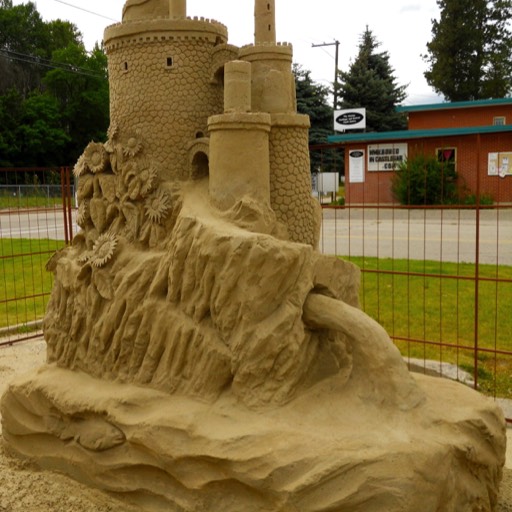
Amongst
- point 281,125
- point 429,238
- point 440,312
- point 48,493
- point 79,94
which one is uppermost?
point 79,94

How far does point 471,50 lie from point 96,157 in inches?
1195

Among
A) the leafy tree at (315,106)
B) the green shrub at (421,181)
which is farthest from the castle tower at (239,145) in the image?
the leafy tree at (315,106)

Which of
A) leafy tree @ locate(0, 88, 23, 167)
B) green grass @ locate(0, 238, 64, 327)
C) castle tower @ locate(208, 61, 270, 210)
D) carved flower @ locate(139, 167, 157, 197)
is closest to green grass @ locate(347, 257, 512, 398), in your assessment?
castle tower @ locate(208, 61, 270, 210)

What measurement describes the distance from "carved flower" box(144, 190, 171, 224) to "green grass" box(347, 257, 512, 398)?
9.03ft

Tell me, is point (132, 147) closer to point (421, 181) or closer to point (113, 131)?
point (113, 131)

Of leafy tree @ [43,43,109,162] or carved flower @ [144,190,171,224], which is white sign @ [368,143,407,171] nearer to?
carved flower @ [144,190,171,224]

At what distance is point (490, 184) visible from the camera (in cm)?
1032

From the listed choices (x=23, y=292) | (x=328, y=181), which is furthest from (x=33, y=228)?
(x=328, y=181)

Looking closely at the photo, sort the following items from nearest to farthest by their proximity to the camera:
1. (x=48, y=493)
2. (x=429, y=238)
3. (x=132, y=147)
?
1. (x=48, y=493)
2. (x=132, y=147)
3. (x=429, y=238)

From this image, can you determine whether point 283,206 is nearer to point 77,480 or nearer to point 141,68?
point 141,68

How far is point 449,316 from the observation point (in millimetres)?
9203

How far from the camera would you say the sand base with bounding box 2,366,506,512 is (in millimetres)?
3807

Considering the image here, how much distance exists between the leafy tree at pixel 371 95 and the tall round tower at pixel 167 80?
22.7 meters

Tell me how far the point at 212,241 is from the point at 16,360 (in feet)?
17.8
